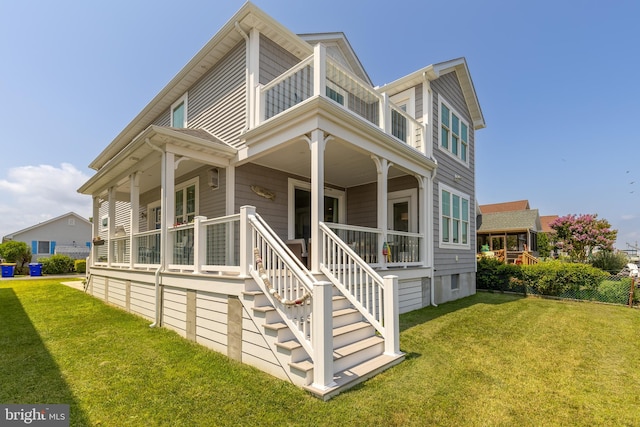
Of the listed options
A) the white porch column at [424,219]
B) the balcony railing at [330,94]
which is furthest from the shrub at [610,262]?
the balcony railing at [330,94]

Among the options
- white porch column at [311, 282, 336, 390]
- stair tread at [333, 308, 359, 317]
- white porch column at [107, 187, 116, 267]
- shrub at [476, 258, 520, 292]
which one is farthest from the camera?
shrub at [476, 258, 520, 292]

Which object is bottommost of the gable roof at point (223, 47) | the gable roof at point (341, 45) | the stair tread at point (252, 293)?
the stair tread at point (252, 293)

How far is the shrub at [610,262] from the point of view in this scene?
1331cm

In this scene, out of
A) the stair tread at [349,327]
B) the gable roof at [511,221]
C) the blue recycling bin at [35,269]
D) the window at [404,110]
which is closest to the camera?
the stair tread at [349,327]

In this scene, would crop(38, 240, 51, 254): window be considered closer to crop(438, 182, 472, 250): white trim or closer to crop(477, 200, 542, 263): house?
crop(438, 182, 472, 250): white trim

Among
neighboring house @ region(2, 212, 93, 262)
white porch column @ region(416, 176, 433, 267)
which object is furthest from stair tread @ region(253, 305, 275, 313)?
neighboring house @ region(2, 212, 93, 262)

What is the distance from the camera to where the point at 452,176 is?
33.4 ft

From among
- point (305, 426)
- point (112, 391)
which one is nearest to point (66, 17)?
point (112, 391)

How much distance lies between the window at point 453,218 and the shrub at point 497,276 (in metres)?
1.84

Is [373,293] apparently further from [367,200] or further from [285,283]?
[367,200]

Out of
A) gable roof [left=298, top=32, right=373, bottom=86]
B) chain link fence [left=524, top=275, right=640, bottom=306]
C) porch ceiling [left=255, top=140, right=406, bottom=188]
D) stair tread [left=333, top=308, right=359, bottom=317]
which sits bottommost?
chain link fence [left=524, top=275, right=640, bottom=306]

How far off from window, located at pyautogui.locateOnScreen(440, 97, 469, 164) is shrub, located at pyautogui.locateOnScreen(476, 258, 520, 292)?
408 cm

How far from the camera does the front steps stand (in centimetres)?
346

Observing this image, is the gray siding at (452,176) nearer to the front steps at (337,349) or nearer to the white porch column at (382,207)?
the white porch column at (382,207)
